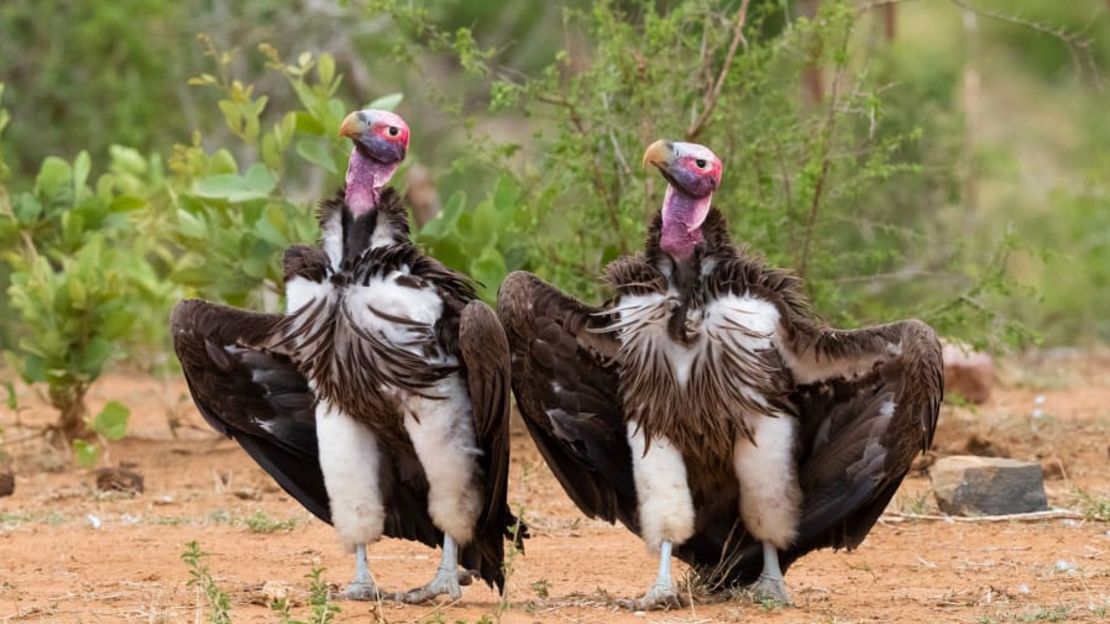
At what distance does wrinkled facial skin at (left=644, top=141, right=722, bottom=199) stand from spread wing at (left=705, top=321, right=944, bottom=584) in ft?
1.84

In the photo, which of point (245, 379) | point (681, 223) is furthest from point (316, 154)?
point (681, 223)

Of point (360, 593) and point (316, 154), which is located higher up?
point (316, 154)

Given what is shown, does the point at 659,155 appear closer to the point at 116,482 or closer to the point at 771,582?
the point at 771,582

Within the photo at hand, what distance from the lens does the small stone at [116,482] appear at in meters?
8.39

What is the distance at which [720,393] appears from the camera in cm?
581

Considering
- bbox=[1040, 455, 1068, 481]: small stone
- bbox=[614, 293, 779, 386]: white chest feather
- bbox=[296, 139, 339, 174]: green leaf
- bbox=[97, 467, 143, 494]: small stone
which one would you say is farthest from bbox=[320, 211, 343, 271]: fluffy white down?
bbox=[1040, 455, 1068, 481]: small stone

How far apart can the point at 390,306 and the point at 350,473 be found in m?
0.60

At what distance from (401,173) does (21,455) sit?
2.69 m

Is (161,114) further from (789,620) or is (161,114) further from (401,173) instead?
(789,620)

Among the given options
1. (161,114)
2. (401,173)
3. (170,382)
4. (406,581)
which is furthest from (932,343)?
(161,114)

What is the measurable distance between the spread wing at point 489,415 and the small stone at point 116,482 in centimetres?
264

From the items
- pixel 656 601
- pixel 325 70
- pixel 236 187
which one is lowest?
pixel 656 601

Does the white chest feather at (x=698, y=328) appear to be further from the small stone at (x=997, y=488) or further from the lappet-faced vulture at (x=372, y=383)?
the small stone at (x=997, y=488)

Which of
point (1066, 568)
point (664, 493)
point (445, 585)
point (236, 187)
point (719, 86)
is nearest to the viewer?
point (664, 493)
